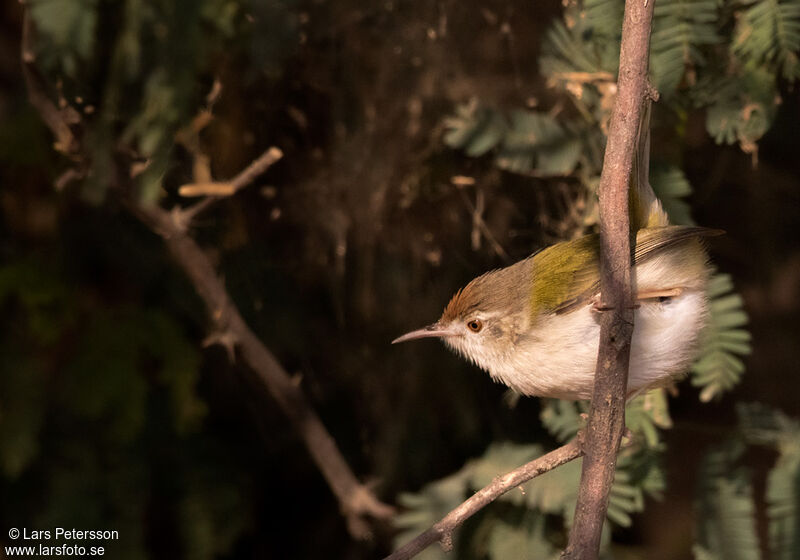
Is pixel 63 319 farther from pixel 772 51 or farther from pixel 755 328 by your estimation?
pixel 755 328

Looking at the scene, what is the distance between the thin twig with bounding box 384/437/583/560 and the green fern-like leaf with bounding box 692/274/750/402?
3.43 feet

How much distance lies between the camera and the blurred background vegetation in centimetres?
273

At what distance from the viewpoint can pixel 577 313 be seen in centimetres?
218

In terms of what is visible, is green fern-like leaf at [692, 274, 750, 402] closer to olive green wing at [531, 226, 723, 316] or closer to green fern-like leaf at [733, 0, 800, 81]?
olive green wing at [531, 226, 723, 316]

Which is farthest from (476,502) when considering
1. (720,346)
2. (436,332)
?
(720,346)

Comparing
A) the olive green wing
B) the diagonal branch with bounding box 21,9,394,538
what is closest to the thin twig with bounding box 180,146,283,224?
the diagonal branch with bounding box 21,9,394,538

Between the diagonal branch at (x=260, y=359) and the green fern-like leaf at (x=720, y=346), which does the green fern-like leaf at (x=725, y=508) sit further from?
the diagonal branch at (x=260, y=359)

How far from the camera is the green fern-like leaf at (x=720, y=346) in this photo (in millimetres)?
2664

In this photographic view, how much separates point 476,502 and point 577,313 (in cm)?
67

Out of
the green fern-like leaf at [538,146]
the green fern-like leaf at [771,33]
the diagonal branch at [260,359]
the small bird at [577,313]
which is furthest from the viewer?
the diagonal branch at [260,359]

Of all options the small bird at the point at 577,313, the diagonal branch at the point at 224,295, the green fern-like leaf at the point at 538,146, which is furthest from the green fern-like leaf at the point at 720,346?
the diagonal branch at the point at 224,295

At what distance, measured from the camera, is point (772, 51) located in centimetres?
255

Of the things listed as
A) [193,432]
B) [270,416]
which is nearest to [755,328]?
[270,416]

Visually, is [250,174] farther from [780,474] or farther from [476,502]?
[780,474]
